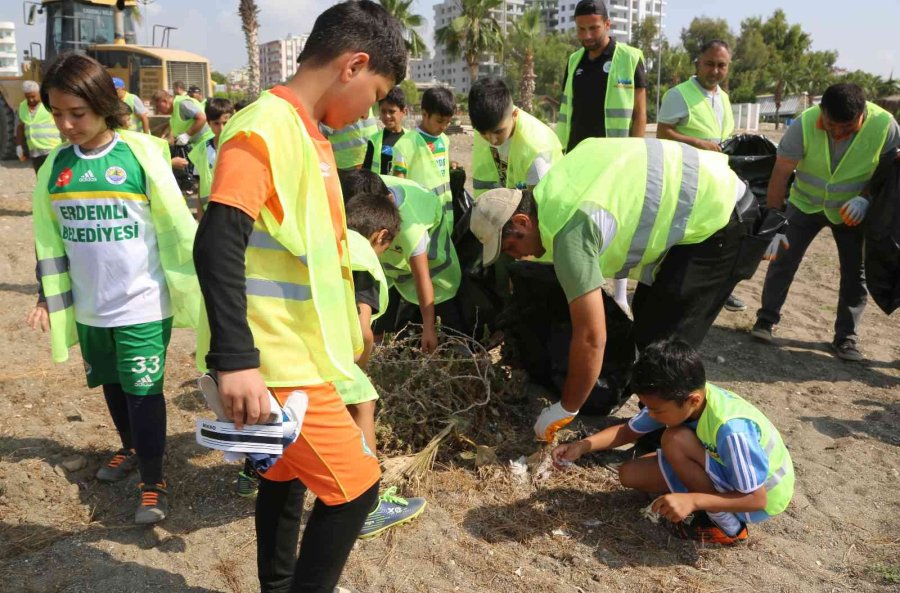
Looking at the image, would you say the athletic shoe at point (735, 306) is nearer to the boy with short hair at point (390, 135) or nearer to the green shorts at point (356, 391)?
the boy with short hair at point (390, 135)

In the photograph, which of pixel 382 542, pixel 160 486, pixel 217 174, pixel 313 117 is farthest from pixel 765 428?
pixel 160 486

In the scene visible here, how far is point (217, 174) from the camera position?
149 cm

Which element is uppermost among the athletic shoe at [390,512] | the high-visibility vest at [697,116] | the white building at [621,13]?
the white building at [621,13]

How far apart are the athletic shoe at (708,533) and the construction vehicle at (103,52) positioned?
1323 cm

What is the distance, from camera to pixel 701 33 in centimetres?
7369

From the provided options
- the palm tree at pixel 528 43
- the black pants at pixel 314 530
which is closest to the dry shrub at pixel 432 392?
the black pants at pixel 314 530

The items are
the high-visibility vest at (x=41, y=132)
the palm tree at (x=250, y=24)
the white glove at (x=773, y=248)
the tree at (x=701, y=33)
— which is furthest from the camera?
the tree at (x=701, y=33)

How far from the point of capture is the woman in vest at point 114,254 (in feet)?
8.59

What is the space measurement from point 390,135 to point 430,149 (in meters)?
0.94

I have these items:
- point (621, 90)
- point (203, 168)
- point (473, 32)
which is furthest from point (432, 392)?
point (473, 32)

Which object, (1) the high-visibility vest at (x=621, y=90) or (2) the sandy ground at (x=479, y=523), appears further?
(1) the high-visibility vest at (x=621, y=90)

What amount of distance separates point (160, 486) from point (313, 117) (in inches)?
71.1

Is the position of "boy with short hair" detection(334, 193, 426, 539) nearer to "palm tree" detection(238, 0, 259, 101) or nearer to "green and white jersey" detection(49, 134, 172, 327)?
"green and white jersey" detection(49, 134, 172, 327)

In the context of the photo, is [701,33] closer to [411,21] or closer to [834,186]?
[411,21]
